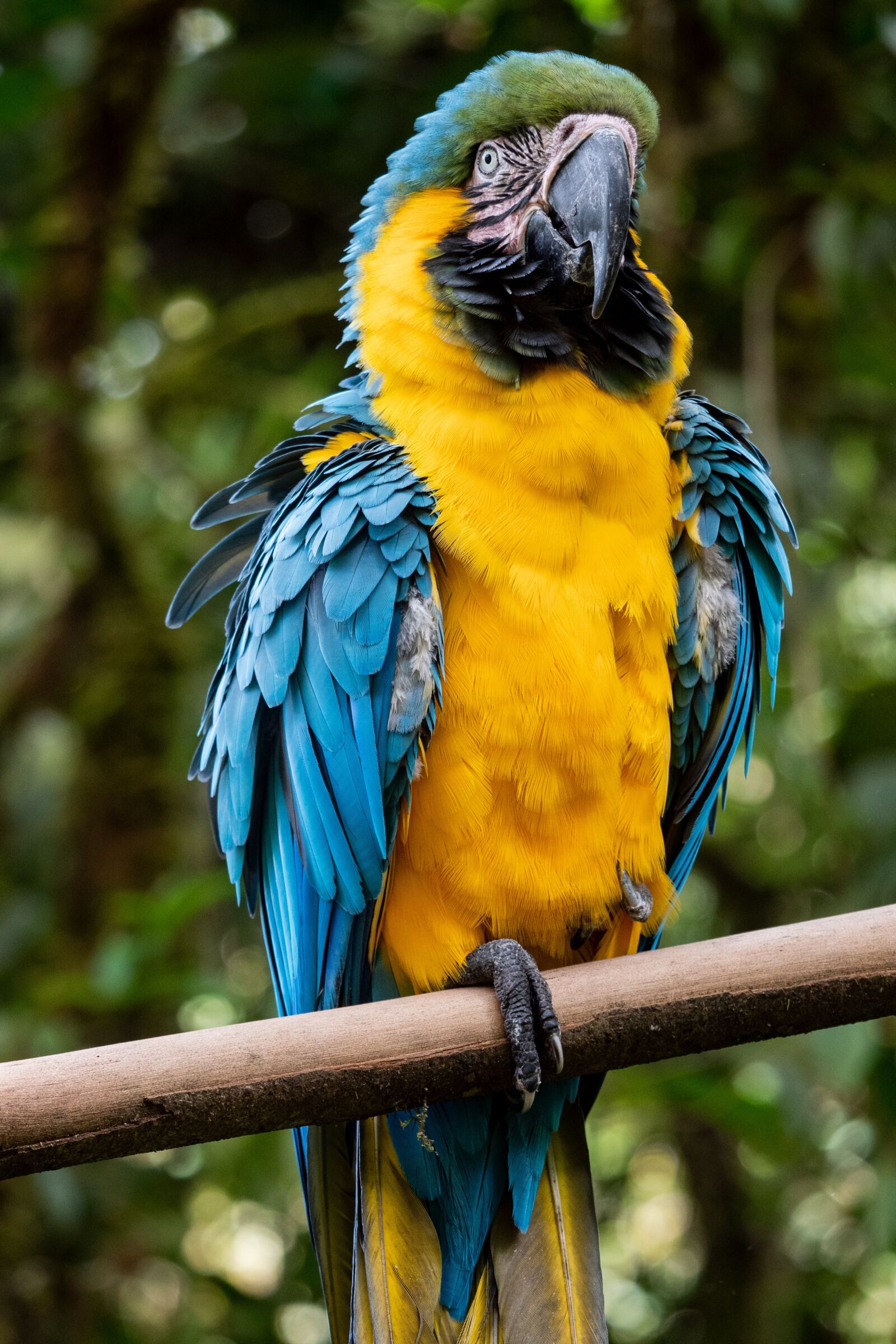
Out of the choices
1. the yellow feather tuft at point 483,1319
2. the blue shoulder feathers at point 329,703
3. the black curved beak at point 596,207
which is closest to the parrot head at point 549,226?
the black curved beak at point 596,207

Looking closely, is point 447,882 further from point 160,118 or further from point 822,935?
point 160,118

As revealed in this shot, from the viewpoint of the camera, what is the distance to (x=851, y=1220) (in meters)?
3.86

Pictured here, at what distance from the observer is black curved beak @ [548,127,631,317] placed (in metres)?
1.93

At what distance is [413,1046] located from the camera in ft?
5.11

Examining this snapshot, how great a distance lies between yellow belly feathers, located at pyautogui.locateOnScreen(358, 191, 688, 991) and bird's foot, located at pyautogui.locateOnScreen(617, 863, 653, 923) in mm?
20

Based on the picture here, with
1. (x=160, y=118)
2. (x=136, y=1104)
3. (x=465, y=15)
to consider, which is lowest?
(x=136, y=1104)

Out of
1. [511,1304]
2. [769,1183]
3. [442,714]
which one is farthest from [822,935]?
[769,1183]

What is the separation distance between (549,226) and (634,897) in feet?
3.41

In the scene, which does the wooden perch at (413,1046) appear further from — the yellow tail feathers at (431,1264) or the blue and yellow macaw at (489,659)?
the yellow tail feathers at (431,1264)

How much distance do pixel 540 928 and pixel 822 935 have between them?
494 mm

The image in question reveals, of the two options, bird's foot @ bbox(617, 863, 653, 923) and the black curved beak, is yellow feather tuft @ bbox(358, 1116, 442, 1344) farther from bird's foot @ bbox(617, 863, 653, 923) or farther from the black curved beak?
the black curved beak

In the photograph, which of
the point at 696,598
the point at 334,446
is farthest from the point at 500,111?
the point at 696,598

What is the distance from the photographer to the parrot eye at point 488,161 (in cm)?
211

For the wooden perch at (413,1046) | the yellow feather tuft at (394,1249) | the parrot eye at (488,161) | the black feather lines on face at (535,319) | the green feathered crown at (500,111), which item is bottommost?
the yellow feather tuft at (394,1249)
